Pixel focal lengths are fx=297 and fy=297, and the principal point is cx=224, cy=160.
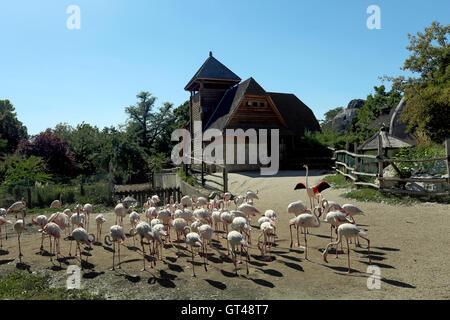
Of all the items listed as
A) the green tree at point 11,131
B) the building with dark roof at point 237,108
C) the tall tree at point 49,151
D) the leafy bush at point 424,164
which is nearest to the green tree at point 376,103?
the building with dark roof at point 237,108

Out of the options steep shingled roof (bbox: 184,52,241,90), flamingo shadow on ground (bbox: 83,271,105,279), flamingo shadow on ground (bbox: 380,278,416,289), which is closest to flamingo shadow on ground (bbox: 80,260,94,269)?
flamingo shadow on ground (bbox: 83,271,105,279)

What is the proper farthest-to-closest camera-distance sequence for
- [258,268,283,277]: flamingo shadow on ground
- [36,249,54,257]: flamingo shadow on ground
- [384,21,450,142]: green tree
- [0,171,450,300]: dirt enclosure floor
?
1. [384,21,450,142]: green tree
2. [36,249,54,257]: flamingo shadow on ground
3. [258,268,283,277]: flamingo shadow on ground
4. [0,171,450,300]: dirt enclosure floor

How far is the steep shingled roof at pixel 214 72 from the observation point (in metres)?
26.1

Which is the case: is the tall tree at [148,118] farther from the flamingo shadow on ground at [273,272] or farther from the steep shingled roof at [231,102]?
the flamingo shadow on ground at [273,272]

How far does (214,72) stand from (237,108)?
598 cm

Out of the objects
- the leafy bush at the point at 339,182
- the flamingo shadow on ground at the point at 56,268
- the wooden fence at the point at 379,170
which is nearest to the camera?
the flamingo shadow on ground at the point at 56,268

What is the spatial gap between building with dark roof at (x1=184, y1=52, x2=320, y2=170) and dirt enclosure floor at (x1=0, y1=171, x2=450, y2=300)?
15.8 meters

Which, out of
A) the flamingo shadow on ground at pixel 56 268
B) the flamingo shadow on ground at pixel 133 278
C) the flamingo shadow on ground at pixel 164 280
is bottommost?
the flamingo shadow on ground at pixel 56 268

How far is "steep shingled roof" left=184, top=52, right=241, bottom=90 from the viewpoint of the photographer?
85.7 ft

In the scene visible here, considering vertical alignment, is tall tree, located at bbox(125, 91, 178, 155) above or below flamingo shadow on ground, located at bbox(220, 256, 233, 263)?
above

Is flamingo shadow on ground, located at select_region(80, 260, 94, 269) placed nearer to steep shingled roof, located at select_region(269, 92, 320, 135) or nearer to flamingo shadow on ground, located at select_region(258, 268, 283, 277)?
flamingo shadow on ground, located at select_region(258, 268, 283, 277)

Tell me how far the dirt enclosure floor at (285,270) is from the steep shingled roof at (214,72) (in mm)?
20316

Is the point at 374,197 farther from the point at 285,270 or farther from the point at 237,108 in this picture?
the point at 237,108

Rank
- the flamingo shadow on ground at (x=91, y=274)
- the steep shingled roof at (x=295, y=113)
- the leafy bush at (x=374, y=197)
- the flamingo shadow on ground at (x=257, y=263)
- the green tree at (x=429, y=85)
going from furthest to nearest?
the steep shingled roof at (x=295, y=113), the green tree at (x=429, y=85), the leafy bush at (x=374, y=197), the flamingo shadow on ground at (x=257, y=263), the flamingo shadow on ground at (x=91, y=274)
